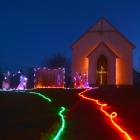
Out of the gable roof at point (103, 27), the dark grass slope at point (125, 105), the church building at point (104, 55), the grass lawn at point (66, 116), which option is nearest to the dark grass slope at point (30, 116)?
the grass lawn at point (66, 116)

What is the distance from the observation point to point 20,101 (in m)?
24.0

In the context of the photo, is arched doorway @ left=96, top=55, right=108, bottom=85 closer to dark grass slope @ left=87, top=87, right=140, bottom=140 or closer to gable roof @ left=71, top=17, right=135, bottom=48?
gable roof @ left=71, top=17, right=135, bottom=48

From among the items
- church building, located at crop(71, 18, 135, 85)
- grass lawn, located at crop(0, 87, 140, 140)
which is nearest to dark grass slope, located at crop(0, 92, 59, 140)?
grass lawn, located at crop(0, 87, 140, 140)

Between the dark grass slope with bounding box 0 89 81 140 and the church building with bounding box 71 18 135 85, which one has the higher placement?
the church building with bounding box 71 18 135 85

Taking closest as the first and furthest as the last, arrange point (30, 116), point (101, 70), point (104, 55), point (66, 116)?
point (30, 116) → point (66, 116) → point (104, 55) → point (101, 70)

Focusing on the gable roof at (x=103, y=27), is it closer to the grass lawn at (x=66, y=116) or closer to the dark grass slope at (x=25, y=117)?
the grass lawn at (x=66, y=116)

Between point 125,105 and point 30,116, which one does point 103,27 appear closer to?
point 125,105

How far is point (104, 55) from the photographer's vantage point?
43125mm

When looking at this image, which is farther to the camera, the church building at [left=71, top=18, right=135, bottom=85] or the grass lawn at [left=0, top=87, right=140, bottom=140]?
the church building at [left=71, top=18, right=135, bottom=85]

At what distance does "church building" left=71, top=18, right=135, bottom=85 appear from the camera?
4312cm

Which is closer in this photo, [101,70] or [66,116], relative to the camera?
[66,116]

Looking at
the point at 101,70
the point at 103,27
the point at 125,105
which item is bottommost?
the point at 125,105

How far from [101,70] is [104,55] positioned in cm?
132

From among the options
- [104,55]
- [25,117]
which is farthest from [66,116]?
[104,55]
